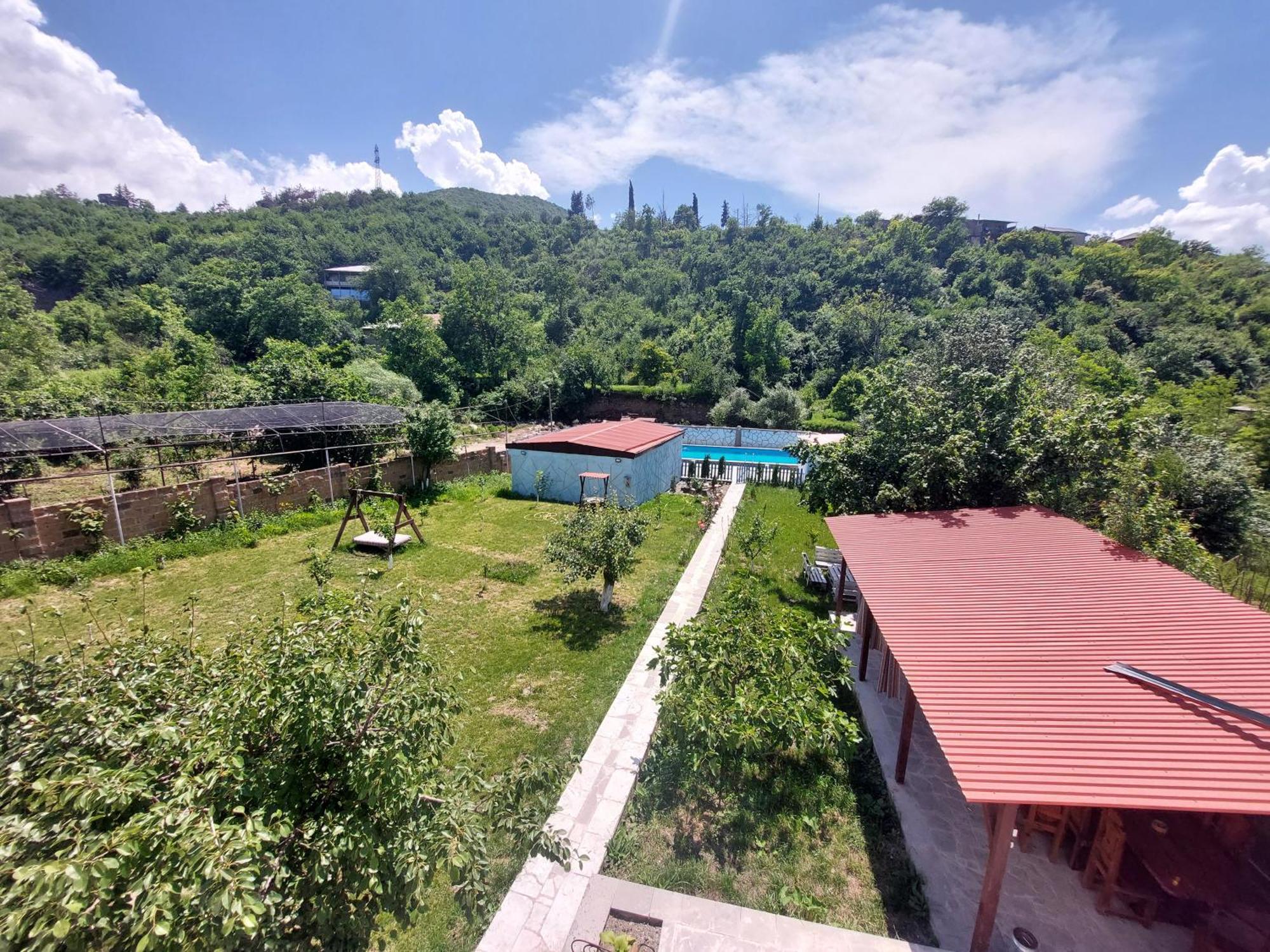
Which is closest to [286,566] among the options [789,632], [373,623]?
[373,623]

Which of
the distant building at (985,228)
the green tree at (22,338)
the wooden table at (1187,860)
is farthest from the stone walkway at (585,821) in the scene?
the distant building at (985,228)

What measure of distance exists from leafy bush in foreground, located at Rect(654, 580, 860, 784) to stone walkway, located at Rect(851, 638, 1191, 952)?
1.04 meters

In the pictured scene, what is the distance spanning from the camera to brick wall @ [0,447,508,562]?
10.3 metres

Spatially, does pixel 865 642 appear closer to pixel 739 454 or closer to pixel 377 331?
pixel 739 454

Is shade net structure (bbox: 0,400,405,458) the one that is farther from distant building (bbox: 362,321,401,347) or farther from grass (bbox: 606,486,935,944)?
distant building (bbox: 362,321,401,347)

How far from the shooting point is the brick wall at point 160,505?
1031cm

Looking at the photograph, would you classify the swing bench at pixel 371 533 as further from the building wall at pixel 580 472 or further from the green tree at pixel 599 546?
the building wall at pixel 580 472

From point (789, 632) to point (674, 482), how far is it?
1546 centimetres

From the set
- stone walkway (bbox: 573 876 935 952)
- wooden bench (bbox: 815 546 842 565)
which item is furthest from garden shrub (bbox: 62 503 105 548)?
wooden bench (bbox: 815 546 842 565)

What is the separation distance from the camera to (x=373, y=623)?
332 cm

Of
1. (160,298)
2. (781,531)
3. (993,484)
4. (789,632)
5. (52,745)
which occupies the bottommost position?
(781,531)

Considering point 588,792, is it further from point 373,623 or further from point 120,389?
point 120,389

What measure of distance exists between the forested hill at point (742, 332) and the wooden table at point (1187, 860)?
5.92m

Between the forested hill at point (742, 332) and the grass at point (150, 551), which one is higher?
the forested hill at point (742, 332)
